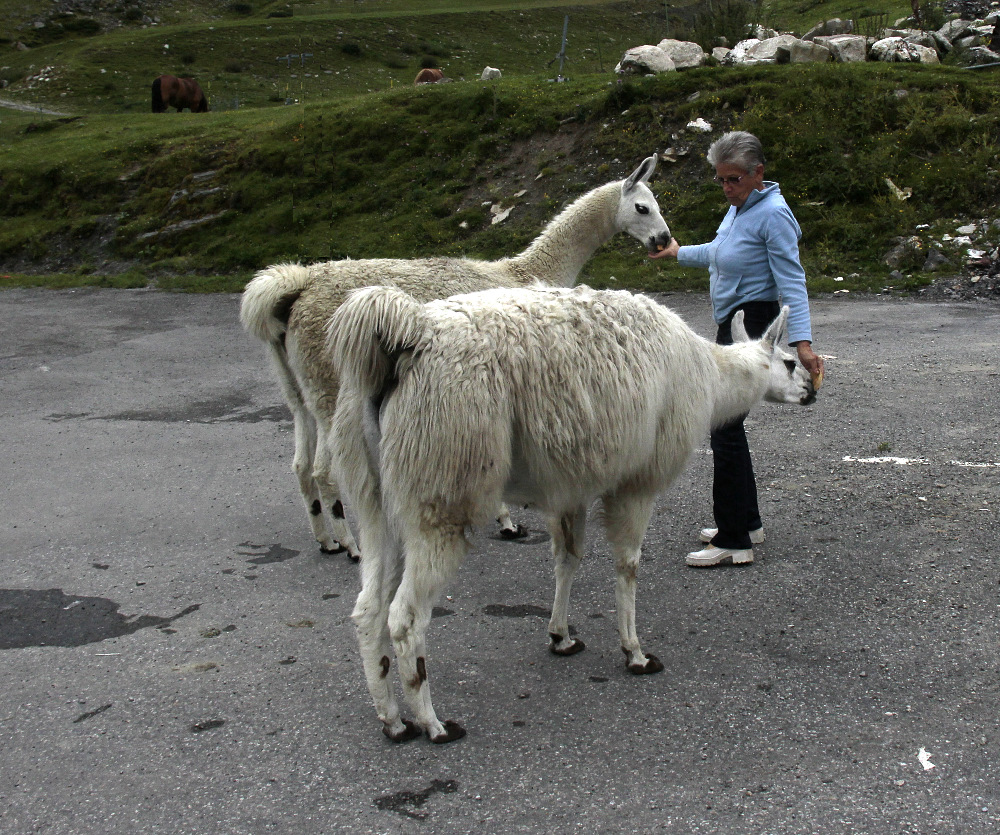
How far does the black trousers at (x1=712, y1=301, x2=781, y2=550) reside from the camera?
5.13 metres

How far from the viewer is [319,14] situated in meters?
53.8

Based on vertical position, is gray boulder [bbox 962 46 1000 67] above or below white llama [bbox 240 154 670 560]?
above

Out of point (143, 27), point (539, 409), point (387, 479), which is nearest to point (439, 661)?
point (387, 479)

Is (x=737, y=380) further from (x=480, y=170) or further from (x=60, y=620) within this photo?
(x=480, y=170)

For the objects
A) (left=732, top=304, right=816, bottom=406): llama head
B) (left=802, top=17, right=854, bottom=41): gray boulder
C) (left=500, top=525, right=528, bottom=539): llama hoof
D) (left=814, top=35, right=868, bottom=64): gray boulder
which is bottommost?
(left=500, top=525, right=528, bottom=539): llama hoof

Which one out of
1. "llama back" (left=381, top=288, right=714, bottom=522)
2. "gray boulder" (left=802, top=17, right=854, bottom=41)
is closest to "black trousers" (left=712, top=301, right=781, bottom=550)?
"llama back" (left=381, top=288, right=714, bottom=522)

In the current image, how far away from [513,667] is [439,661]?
35 centimetres

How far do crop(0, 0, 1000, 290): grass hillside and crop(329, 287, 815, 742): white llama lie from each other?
9025 mm

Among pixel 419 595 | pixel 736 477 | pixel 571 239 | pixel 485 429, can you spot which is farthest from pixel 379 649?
pixel 571 239

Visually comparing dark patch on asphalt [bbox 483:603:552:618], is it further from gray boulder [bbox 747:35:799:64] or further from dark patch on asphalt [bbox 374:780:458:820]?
gray boulder [bbox 747:35:799:64]

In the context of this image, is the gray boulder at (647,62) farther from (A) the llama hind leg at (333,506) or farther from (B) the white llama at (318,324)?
(A) the llama hind leg at (333,506)

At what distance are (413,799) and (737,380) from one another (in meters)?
2.57

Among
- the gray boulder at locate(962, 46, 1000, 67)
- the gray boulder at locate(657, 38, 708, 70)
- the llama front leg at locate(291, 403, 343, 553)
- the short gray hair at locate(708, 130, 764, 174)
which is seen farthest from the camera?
the gray boulder at locate(657, 38, 708, 70)

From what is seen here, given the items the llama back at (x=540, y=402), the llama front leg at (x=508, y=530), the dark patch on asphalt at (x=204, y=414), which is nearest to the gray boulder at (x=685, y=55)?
the dark patch on asphalt at (x=204, y=414)
